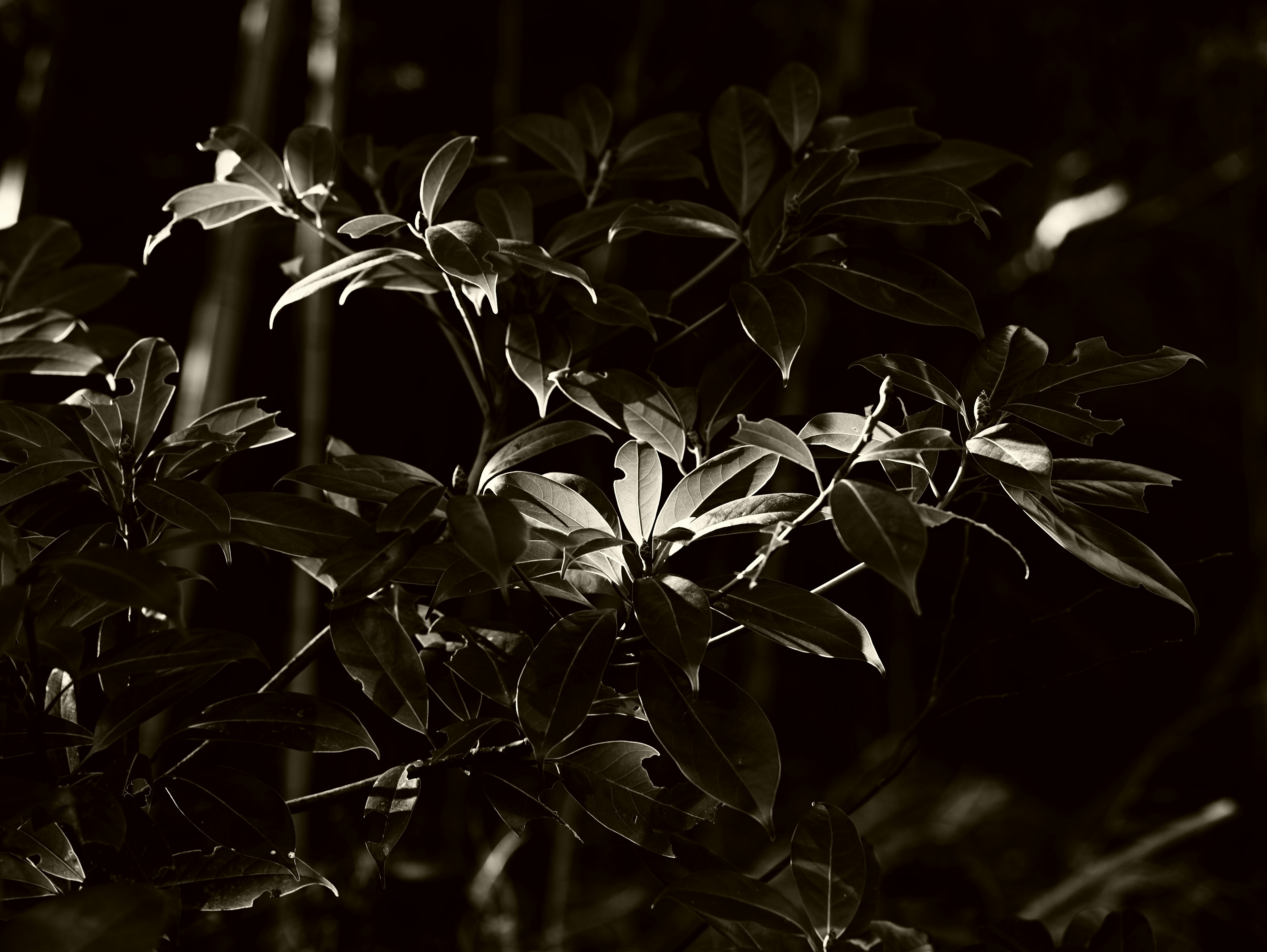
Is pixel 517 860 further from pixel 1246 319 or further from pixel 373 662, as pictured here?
pixel 1246 319

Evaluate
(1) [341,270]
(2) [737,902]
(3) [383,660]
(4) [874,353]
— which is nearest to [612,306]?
(1) [341,270]

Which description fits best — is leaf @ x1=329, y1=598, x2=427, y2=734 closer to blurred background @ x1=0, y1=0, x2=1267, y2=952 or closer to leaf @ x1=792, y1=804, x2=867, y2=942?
leaf @ x1=792, y1=804, x2=867, y2=942

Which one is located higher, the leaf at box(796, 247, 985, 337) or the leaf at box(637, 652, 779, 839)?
the leaf at box(796, 247, 985, 337)

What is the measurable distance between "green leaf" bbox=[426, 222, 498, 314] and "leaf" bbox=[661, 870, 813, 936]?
1.24 ft

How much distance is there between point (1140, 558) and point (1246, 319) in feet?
7.62

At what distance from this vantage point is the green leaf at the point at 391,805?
575 millimetres

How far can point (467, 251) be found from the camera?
1.78ft

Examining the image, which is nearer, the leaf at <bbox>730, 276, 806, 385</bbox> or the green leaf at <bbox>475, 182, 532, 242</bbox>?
the leaf at <bbox>730, 276, 806, 385</bbox>

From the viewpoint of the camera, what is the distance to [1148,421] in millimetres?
2467

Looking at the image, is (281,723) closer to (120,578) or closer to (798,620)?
(120,578)

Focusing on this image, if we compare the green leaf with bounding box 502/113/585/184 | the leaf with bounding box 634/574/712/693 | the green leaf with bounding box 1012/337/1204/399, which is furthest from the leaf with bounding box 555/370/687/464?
the green leaf with bounding box 502/113/585/184

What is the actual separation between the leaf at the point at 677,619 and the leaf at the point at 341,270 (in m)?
0.25

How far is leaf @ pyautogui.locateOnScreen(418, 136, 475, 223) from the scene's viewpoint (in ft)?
2.02

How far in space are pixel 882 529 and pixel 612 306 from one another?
30 centimetres
